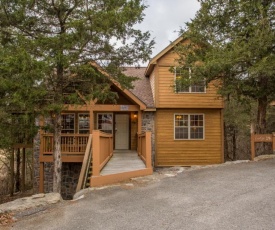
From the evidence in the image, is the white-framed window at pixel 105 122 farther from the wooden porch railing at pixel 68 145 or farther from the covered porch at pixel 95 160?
the wooden porch railing at pixel 68 145

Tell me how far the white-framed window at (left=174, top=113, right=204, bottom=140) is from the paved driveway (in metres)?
6.08

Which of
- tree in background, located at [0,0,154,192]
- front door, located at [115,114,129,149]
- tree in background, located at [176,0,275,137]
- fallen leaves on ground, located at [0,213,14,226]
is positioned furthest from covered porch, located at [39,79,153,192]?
tree in background, located at [176,0,275,137]

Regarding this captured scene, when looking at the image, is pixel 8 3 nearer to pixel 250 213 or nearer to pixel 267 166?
pixel 250 213

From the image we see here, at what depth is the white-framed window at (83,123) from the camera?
14.3 m

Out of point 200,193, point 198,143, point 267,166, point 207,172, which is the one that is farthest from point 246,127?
point 200,193

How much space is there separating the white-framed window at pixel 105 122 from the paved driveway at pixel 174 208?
7651mm

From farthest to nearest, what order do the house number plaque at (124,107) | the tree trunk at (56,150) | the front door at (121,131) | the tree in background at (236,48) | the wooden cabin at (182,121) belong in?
the front door at (121,131) < the wooden cabin at (182,121) < the house number plaque at (124,107) < the tree in background at (236,48) < the tree trunk at (56,150)

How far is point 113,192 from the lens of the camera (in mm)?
6887

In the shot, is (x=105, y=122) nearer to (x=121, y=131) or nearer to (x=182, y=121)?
(x=121, y=131)

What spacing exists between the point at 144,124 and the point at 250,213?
914 cm

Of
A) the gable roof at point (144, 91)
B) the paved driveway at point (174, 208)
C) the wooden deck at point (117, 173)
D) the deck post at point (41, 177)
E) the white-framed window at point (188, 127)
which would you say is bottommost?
the deck post at point (41, 177)

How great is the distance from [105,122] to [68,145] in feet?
10.8

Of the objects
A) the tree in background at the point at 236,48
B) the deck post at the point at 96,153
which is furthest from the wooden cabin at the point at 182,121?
the deck post at the point at 96,153

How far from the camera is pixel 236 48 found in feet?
32.4
